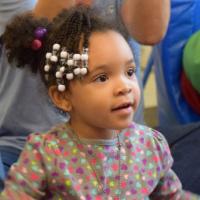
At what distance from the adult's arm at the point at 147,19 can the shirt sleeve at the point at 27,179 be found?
0.37 m

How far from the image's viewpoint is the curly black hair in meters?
0.76

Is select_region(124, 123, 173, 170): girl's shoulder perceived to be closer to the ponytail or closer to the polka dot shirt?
the polka dot shirt

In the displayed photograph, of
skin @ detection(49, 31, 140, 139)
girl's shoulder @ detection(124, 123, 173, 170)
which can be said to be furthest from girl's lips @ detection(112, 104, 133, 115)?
girl's shoulder @ detection(124, 123, 173, 170)

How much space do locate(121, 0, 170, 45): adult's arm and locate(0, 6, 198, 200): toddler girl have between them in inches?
8.3

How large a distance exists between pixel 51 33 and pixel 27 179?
9.7 inches

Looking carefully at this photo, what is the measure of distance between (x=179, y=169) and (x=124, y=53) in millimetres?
627

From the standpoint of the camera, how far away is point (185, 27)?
1583mm

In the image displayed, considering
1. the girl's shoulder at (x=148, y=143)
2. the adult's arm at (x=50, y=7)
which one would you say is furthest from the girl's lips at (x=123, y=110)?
the adult's arm at (x=50, y=7)

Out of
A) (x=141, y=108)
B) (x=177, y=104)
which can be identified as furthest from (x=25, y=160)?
(x=177, y=104)

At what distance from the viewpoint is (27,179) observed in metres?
0.76

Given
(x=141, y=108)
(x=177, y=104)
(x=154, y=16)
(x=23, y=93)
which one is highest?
(x=154, y=16)

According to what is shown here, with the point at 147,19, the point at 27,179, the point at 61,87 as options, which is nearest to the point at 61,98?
the point at 61,87

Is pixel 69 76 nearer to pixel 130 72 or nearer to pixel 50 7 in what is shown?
pixel 130 72

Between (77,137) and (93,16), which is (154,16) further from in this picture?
(77,137)
